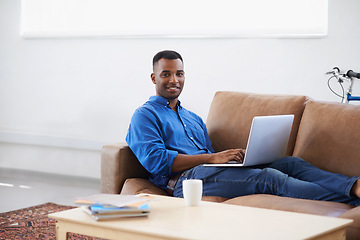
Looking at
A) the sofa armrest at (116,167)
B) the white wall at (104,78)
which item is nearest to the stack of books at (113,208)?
the sofa armrest at (116,167)

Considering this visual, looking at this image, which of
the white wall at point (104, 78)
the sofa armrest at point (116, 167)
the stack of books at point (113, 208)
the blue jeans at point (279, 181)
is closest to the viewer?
the stack of books at point (113, 208)

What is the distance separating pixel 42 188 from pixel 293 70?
7.05 feet

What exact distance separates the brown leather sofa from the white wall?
80 cm

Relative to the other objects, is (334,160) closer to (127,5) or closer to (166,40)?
(166,40)

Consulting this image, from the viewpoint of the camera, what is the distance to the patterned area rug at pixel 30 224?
9.67 feet

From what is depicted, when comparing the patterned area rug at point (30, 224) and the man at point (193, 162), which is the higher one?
the man at point (193, 162)

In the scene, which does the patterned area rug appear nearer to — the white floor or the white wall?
the white floor

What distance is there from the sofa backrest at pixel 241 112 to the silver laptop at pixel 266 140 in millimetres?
190

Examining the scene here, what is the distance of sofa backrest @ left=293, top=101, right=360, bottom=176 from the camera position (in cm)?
255

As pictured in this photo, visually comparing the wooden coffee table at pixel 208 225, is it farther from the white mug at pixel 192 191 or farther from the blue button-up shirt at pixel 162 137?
the blue button-up shirt at pixel 162 137

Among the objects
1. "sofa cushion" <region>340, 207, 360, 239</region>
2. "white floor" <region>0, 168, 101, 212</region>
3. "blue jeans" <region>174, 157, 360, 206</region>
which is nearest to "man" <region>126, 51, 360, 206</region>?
"blue jeans" <region>174, 157, 360, 206</region>

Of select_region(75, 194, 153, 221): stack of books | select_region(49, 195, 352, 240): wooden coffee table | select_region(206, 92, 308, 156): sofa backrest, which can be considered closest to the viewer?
select_region(49, 195, 352, 240): wooden coffee table

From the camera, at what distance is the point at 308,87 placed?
3.62 metres

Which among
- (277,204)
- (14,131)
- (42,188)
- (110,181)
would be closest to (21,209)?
(42,188)
